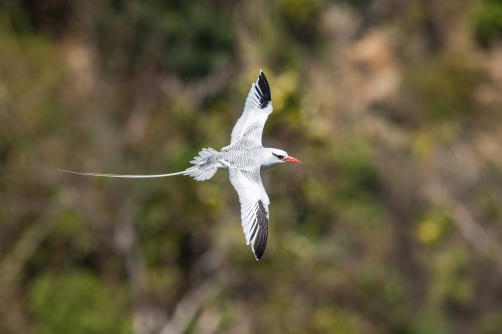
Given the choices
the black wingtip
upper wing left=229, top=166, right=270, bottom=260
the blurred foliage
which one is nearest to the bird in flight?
→ upper wing left=229, top=166, right=270, bottom=260

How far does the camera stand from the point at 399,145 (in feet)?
99.0

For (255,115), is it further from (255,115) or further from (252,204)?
(252,204)

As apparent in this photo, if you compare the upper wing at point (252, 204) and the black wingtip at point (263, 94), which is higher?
the black wingtip at point (263, 94)

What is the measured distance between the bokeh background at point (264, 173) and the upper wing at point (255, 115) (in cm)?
1195

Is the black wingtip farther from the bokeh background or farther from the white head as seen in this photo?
the bokeh background

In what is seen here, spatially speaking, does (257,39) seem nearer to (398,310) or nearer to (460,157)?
(460,157)

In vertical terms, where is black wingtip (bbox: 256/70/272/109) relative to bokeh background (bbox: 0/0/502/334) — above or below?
below

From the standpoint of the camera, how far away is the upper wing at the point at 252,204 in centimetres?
938

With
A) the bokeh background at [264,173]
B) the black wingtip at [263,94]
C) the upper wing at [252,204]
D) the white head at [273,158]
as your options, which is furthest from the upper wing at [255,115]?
the bokeh background at [264,173]

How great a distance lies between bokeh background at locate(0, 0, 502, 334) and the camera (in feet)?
79.9

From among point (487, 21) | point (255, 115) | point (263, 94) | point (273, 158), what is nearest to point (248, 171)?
point (273, 158)

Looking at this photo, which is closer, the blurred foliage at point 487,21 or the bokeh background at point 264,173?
the bokeh background at point 264,173

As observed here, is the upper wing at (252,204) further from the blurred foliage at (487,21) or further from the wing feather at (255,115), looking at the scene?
the blurred foliage at (487,21)

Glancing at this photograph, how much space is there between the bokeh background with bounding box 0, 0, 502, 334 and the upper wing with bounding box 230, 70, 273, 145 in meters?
11.9
